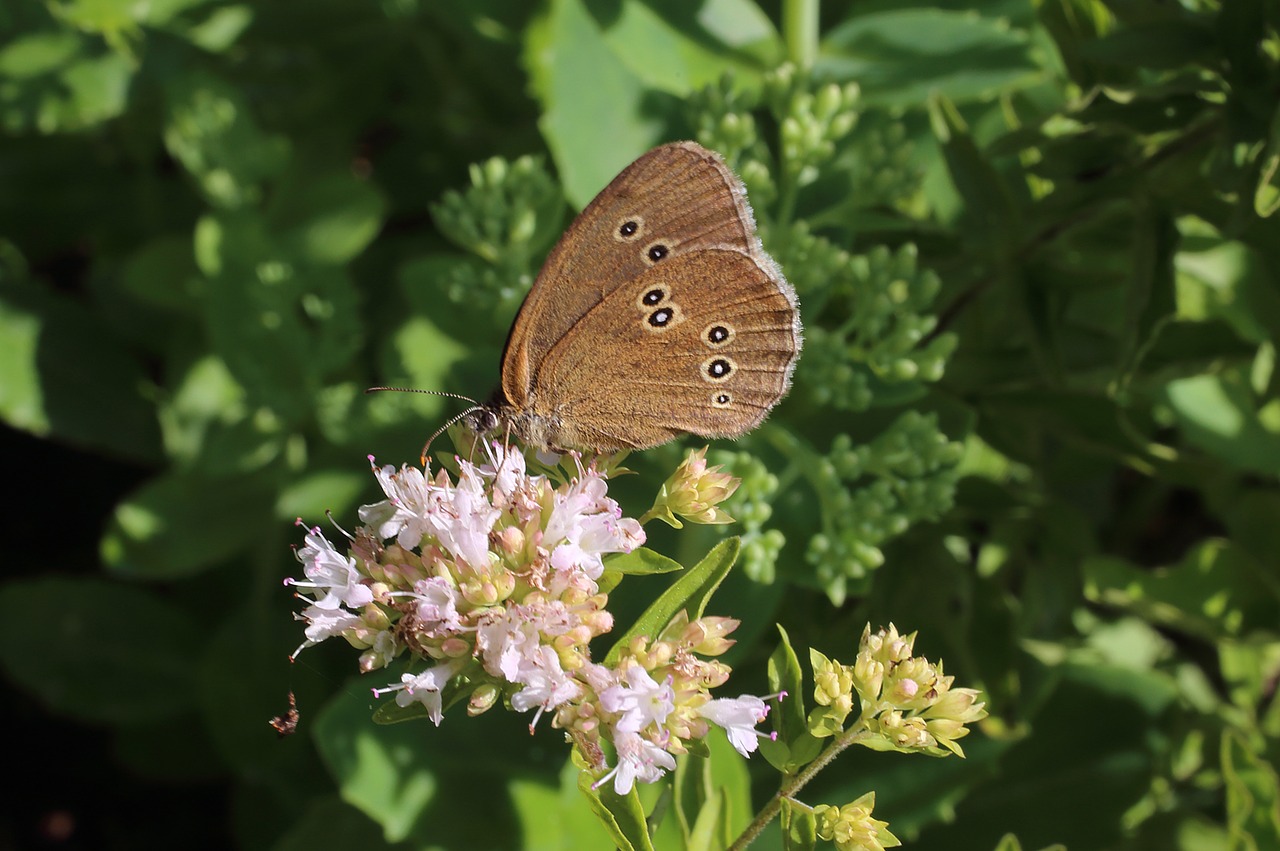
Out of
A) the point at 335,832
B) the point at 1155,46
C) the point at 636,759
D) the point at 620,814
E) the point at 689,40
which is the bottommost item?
the point at 335,832

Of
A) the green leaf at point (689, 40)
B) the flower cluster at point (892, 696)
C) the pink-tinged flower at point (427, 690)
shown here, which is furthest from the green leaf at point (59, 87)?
the flower cluster at point (892, 696)

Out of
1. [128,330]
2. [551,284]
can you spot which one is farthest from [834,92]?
[128,330]

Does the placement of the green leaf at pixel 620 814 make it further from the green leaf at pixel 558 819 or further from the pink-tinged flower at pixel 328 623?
the green leaf at pixel 558 819

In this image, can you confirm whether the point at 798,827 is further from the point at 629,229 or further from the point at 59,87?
the point at 59,87

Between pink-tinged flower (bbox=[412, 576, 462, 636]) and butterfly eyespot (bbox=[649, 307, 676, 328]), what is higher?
butterfly eyespot (bbox=[649, 307, 676, 328])

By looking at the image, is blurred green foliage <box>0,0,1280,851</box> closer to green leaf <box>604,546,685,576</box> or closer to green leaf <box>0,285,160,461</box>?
green leaf <box>0,285,160,461</box>

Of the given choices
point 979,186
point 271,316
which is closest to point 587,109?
point 979,186

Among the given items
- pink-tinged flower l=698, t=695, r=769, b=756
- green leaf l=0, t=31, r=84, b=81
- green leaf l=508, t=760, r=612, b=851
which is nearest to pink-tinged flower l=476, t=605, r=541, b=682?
pink-tinged flower l=698, t=695, r=769, b=756
